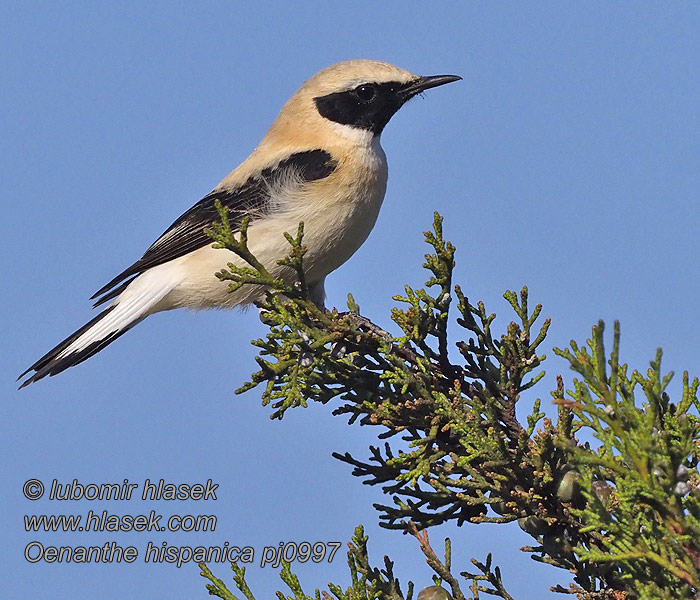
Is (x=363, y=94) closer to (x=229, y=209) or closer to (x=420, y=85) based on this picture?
(x=420, y=85)

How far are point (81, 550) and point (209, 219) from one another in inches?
94.9

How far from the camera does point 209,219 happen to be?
6.31 m

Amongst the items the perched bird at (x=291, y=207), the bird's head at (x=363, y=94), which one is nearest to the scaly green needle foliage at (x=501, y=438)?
the perched bird at (x=291, y=207)


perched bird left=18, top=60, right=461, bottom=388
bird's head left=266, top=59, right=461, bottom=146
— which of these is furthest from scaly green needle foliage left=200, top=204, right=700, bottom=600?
bird's head left=266, top=59, right=461, bottom=146

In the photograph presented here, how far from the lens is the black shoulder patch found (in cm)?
618

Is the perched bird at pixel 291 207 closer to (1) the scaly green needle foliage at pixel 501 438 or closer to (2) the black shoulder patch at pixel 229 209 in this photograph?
(2) the black shoulder patch at pixel 229 209

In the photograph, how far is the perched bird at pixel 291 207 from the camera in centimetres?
595

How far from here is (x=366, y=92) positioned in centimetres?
679

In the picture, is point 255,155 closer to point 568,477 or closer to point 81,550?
point 81,550

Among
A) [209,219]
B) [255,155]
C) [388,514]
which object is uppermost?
[255,155]

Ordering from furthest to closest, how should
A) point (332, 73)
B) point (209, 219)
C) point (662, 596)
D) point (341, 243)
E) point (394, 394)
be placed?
1. point (332, 73)
2. point (209, 219)
3. point (341, 243)
4. point (394, 394)
5. point (662, 596)

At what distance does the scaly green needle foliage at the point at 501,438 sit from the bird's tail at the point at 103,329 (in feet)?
7.08

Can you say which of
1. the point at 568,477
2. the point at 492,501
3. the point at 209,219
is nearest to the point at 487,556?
the point at 492,501
